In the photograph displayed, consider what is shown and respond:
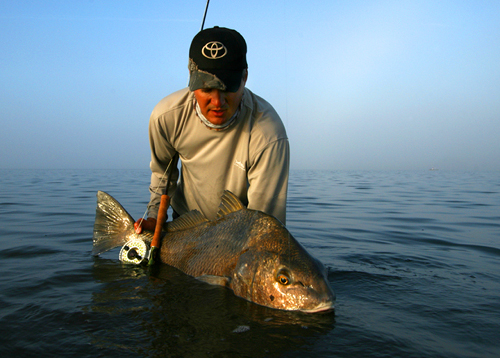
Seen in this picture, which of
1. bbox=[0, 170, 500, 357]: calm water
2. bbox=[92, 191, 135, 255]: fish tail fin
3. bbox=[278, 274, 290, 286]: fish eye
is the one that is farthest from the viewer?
bbox=[92, 191, 135, 255]: fish tail fin

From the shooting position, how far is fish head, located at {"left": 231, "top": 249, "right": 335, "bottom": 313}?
2568 mm

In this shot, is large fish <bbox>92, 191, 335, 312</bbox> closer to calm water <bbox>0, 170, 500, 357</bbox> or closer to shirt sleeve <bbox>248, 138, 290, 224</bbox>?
calm water <bbox>0, 170, 500, 357</bbox>

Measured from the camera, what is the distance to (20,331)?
87.8 inches

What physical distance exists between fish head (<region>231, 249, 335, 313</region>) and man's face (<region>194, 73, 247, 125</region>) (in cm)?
137

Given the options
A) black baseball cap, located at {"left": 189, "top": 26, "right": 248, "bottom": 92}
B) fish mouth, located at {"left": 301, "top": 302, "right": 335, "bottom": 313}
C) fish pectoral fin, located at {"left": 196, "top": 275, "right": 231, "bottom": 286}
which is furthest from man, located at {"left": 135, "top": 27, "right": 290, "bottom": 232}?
fish mouth, located at {"left": 301, "top": 302, "right": 335, "bottom": 313}

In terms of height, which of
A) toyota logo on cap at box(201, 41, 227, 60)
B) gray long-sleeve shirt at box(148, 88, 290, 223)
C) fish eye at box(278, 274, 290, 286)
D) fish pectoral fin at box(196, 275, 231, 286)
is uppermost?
toyota logo on cap at box(201, 41, 227, 60)

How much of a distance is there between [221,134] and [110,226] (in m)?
1.60

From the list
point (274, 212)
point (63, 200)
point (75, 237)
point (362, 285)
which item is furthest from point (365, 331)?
point (63, 200)

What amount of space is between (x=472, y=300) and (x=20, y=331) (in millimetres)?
3150

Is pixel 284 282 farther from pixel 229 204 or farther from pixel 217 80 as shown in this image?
pixel 217 80

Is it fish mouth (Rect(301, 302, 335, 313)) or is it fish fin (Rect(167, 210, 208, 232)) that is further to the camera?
fish fin (Rect(167, 210, 208, 232))

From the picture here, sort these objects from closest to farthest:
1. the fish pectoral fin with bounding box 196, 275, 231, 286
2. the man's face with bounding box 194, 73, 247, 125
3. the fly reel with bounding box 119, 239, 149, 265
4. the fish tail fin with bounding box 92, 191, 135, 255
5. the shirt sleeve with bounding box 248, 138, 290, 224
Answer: the fish pectoral fin with bounding box 196, 275, 231, 286 < the man's face with bounding box 194, 73, 247, 125 < the shirt sleeve with bounding box 248, 138, 290, 224 < the fly reel with bounding box 119, 239, 149, 265 < the fish tail fin with bounding box 92, 191, 135, 255

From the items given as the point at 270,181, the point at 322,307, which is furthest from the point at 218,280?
the point at 270,181

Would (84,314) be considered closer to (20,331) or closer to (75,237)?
(20,331)
